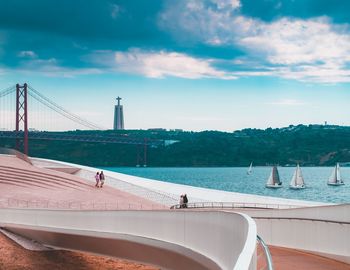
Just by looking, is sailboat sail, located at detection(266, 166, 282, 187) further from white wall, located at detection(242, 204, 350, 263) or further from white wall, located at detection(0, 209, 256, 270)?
white wall, located at detection(242, 204, 350, 263)

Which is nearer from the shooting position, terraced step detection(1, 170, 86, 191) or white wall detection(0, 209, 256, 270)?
white wall detection(0, 209, 256, 270)

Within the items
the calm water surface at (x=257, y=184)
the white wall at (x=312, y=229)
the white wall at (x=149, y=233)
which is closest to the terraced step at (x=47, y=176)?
the white wall at (x=149, y=233)

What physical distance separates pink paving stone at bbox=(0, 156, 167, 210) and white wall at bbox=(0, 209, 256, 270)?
592cm

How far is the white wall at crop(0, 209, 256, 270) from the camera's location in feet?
33.7

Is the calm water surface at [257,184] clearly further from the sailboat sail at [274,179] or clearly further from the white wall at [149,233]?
the white wall at [149,233]

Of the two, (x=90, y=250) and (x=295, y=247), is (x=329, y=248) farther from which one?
(x=90, y=250)

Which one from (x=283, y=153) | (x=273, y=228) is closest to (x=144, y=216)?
(x=273, y=228)

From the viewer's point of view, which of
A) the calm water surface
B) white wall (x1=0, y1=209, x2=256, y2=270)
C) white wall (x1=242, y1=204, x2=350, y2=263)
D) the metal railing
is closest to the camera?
white wall (x1=0, y1=209, x2=256, y2=270)

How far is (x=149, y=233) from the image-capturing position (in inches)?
564

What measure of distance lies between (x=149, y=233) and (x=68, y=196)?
14.0 m

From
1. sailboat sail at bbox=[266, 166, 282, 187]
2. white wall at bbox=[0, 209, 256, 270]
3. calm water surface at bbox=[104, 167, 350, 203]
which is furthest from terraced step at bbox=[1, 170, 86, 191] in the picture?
sailboat sail at bbox=[266, 166, 282, 187]

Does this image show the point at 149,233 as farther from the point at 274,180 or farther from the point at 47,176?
the point at 274,180

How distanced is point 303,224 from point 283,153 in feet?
462

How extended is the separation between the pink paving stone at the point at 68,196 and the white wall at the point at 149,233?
19.4 ft
